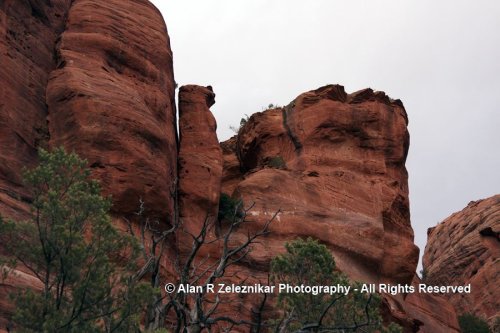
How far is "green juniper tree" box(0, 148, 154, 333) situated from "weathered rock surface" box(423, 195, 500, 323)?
3605 centimetres

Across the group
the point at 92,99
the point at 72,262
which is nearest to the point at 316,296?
the point at 72,262

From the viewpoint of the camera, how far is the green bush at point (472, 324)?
47.1 meters

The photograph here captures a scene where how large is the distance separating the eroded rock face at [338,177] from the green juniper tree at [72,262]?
14574 mm

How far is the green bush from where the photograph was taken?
47.1 metres

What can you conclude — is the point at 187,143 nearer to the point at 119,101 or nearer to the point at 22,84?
the point at 119,101

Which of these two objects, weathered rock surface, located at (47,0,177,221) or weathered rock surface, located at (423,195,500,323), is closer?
weathered rock surface, located at (47,0,177,221)

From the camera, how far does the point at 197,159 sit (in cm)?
3622

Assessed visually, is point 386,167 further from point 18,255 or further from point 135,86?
point 18,255

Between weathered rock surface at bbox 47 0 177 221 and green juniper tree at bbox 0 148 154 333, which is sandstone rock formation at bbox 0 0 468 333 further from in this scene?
green juniper tree at bbox 0 148 154 333

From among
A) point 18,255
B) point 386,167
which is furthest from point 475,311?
point 18,255

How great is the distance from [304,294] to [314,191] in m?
13.2

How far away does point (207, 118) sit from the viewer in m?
38.8

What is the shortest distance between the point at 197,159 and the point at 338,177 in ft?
26.0

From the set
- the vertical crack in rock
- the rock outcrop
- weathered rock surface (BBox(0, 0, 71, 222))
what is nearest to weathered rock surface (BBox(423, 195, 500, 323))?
the vertical crack in rock
